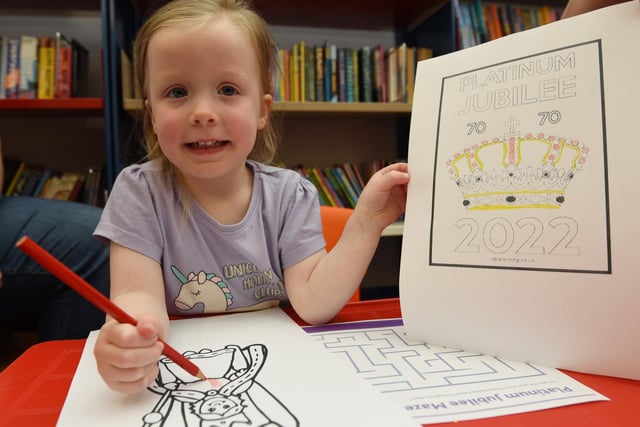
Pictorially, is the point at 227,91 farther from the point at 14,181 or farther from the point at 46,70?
the point at 14,181

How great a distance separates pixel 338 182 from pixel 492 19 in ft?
3.16

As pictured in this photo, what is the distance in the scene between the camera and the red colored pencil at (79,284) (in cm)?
27

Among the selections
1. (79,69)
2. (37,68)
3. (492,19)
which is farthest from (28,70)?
(492,19)

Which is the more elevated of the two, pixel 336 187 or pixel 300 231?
pixel 336 187

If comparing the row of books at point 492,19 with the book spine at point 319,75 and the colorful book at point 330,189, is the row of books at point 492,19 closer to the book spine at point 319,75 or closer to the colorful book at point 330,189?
the book spine at point 319,75

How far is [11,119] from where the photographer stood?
5.90ft

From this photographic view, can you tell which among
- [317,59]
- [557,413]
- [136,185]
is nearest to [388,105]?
[317,59]

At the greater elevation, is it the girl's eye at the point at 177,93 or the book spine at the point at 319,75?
the book spine at the point at 319,75

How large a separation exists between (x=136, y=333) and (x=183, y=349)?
124mm

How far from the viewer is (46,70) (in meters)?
1.58

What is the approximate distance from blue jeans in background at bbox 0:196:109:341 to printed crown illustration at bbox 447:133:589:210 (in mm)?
726

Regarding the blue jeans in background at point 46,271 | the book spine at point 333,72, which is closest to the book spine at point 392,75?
the book spine at point 333,72

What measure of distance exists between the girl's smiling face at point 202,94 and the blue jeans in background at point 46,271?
1.41 ft

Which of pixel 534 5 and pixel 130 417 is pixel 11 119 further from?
pixel 534 5
